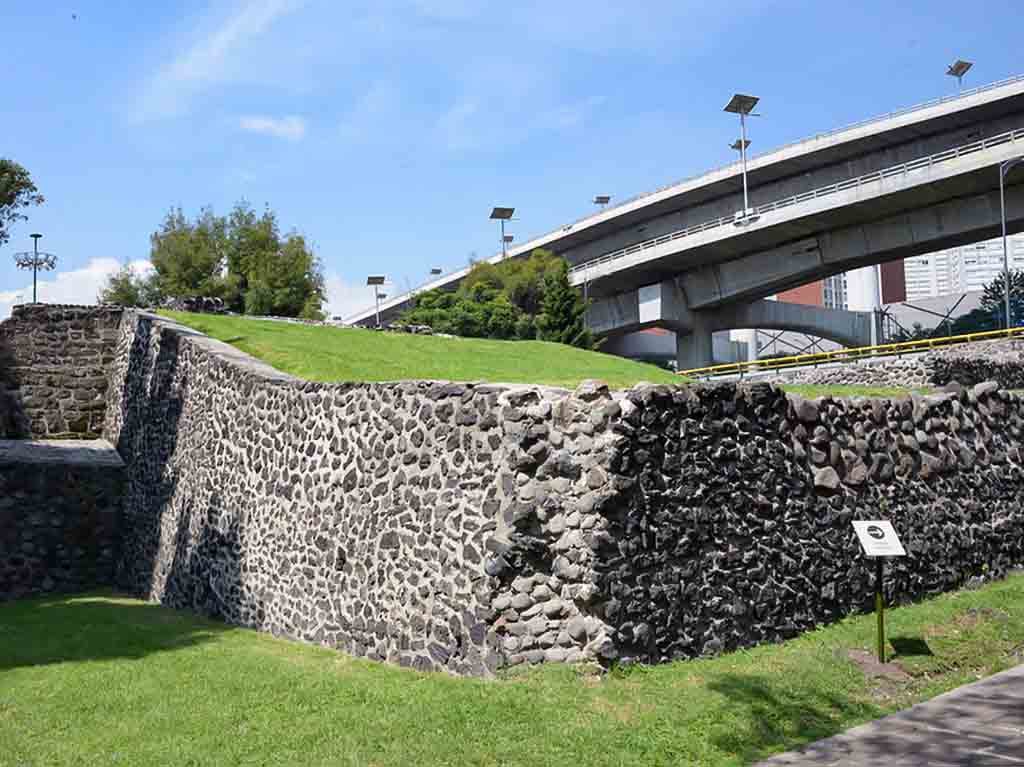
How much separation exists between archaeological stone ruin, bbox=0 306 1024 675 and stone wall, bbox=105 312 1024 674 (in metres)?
0.02

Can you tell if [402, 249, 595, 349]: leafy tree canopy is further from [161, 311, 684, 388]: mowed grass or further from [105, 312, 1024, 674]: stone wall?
[105, 312, 1024, 674]: stone wall

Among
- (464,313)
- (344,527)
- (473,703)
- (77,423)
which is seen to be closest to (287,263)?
(464,313)

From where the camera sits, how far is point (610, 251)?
72812 mm

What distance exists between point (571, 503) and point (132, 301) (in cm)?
5047

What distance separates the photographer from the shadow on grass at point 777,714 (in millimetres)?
7371

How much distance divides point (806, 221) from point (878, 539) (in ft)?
140

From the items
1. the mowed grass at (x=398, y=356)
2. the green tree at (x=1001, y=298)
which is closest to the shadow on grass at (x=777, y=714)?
the mowed grass at (x=398, y=356)

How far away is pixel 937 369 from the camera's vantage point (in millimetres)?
27547

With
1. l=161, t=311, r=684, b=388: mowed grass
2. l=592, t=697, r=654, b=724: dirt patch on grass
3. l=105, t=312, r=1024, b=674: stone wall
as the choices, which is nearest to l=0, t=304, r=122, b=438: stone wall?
l=161, t=311, r=684, b=388: mowed grass

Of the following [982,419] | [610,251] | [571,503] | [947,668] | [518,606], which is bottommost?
[947,668]

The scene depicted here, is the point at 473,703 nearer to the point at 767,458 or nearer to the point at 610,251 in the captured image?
the point at 767,458

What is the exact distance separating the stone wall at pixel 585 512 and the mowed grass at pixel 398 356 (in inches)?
202

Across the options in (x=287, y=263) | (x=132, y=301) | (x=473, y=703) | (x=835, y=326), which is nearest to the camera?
(x=473, y=703)

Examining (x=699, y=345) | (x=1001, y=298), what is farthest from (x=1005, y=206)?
(x=1001, y=298)
